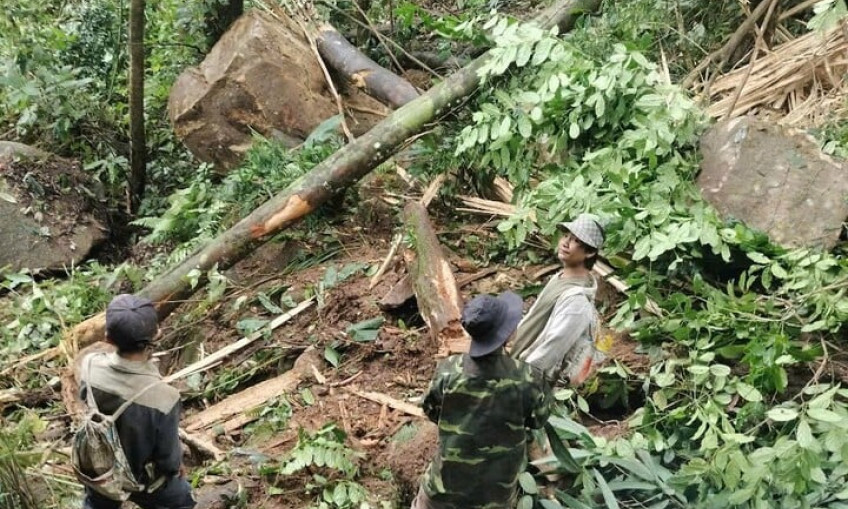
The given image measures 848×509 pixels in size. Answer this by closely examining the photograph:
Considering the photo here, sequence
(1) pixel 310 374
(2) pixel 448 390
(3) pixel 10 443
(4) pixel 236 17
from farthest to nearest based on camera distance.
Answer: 1. (4) pixel 236 17
2. (1) pixel 310 374
3. (3) pixel 10 443
4. (2) pixel 448 390

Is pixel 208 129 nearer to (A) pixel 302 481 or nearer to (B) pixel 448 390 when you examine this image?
(A) pixel 302 481

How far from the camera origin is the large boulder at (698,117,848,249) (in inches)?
178

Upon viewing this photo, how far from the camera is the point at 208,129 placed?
782 cm

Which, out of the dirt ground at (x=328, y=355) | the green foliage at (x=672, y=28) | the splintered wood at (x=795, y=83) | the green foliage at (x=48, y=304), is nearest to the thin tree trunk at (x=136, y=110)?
the green foliage at (x=48, y=304)

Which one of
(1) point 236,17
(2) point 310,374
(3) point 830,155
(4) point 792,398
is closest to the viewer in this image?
(4) point 792,398

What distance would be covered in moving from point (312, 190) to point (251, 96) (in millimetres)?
2041

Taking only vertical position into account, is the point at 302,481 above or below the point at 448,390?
below

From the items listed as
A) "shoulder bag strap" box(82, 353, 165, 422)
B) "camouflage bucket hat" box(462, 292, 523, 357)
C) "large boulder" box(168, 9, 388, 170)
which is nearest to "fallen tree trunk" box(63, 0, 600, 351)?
"large boulder" box(168, 9, 388, 170)

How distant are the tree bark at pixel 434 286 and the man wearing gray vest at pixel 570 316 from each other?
1.24 meters

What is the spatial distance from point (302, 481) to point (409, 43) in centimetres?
579

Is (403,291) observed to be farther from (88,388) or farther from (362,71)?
(362,71)

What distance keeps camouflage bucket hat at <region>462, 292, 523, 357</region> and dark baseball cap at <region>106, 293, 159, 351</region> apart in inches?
54.2

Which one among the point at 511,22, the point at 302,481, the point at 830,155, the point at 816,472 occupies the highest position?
the point at 511,22

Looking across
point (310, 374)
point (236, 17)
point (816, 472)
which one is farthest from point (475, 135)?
point (236, 17)
